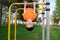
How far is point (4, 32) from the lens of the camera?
3414mm

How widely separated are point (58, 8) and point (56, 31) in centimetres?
43

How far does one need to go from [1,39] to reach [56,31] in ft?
3.37

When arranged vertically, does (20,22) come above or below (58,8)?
below

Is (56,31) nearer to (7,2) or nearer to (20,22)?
→ (20,22)

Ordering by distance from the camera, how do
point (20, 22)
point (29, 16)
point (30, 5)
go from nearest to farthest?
point (29, 16) → point (30, 5) → point (20, 22)

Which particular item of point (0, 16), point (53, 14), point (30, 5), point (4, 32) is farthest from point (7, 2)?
point (30, 5)

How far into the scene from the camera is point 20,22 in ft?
10.7

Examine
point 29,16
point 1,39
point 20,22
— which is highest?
point 29,16

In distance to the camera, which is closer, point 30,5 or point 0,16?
point 30,5

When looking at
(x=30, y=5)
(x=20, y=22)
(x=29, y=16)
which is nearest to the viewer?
(x=29, y=16)

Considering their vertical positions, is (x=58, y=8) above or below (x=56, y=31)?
above

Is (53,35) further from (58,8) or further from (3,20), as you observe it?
(3,20)

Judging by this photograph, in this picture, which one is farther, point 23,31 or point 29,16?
point 23,31

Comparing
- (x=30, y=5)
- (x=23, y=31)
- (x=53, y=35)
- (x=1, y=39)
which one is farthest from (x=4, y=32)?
(x=30, y=5)
